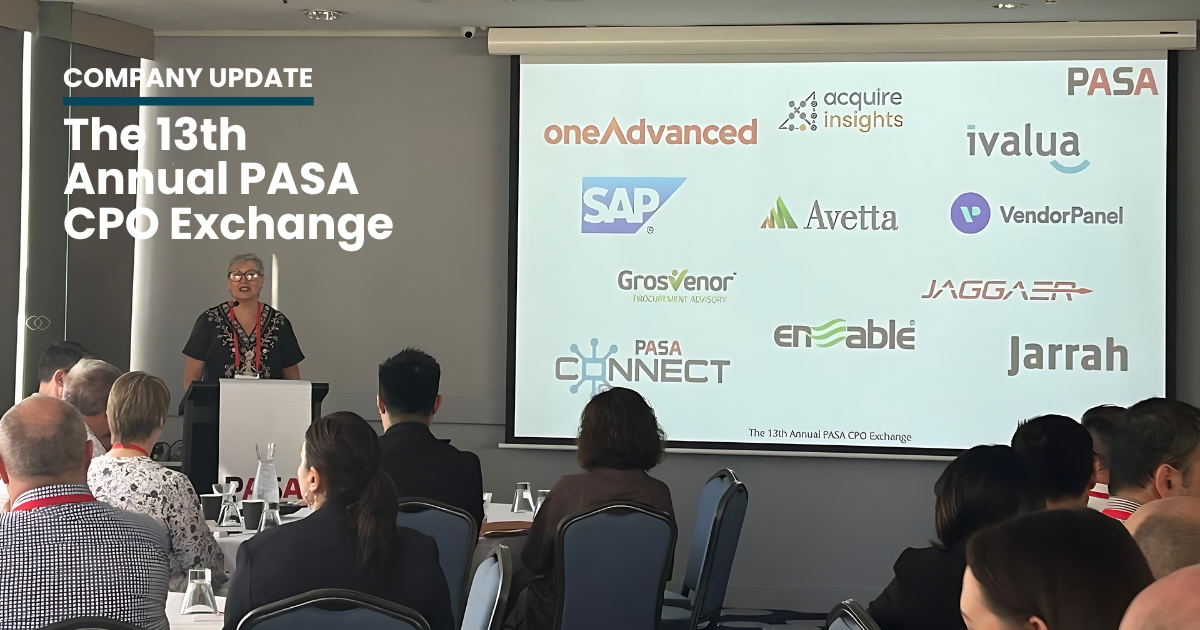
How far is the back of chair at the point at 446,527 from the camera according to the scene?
3.10 meters

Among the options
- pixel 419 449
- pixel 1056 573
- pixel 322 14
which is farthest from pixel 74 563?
pixel 322 14

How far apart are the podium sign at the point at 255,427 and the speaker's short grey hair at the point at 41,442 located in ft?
4.99

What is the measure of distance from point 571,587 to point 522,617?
1.24ft

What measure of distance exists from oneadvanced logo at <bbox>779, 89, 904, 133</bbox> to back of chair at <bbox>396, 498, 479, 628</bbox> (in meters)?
3.41

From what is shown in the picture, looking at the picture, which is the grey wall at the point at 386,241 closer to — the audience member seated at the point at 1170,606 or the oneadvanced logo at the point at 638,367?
the oneadvanced logo at the point at 638,367

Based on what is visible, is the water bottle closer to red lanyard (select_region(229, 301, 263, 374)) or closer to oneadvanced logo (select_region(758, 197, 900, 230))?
red lanyard (select_region(229, 301, 263, 374))

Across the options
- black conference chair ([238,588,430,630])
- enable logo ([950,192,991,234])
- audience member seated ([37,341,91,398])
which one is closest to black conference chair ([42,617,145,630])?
black conference chair ([238,588,430,630])

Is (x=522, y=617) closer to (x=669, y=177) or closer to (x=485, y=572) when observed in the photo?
(x=485, y=572)

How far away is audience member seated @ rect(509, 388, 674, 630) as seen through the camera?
3.36 metres

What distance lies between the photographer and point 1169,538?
1.86m

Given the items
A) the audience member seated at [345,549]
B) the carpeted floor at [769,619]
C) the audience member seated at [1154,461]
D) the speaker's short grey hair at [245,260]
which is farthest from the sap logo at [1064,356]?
the speaker's short grey hair at [245,260]

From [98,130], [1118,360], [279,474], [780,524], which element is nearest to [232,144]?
[98,130]

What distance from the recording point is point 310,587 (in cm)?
225

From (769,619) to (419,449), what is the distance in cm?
278
